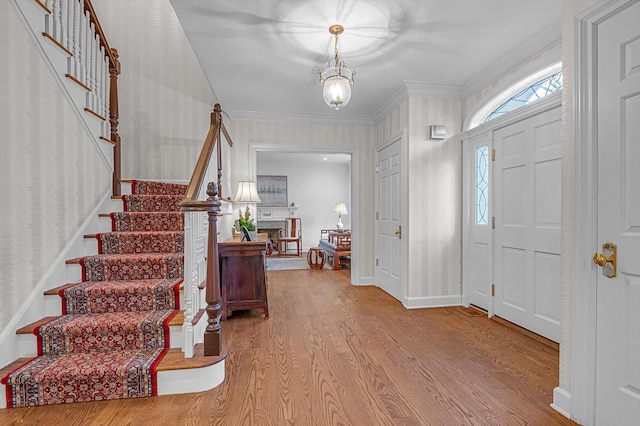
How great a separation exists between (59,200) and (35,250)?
422 millimetres

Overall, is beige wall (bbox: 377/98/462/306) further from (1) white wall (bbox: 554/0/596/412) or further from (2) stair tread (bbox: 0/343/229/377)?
(2) stair tread (bbox: 0/343/229/377)

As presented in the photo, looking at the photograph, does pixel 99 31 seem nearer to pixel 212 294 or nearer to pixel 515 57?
pixel 212 294

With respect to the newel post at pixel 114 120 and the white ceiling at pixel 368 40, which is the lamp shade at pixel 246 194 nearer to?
the white ceiling at pixel 368 40

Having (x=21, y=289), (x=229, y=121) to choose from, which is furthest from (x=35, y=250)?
(x=229, y=121)

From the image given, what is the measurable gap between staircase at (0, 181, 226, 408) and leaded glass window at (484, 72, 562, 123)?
333 cm

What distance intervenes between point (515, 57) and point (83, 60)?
3805mm

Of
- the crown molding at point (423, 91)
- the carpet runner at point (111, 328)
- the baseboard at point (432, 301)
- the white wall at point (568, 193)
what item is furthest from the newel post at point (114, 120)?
the white wall at point (568, 193)

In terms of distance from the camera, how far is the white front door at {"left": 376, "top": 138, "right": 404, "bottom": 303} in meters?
3.93

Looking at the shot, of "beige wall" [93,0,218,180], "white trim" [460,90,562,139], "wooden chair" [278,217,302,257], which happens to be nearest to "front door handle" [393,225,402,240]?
"white trim" [460,90,562,139]

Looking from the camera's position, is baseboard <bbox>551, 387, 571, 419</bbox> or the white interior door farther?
the white interior door

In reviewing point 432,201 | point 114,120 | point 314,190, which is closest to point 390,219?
point 432,201

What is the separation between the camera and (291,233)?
8922 millimetres

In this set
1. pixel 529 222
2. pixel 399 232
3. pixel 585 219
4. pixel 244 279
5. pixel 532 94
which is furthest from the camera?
pixel 399 232

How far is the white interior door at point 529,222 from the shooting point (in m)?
2.59
